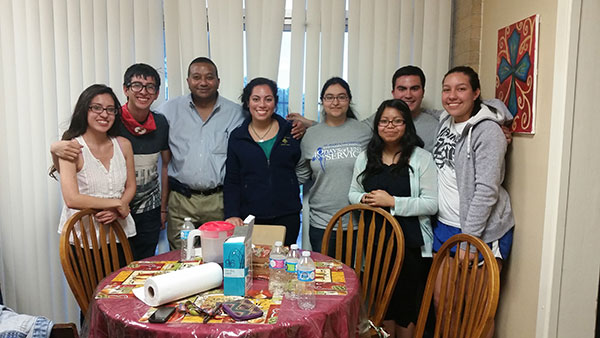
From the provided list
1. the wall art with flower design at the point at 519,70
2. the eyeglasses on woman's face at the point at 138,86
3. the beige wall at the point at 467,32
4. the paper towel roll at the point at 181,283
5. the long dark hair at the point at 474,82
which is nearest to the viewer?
the paper towel roll at the point at 181,283

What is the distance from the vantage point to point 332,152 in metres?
2.45

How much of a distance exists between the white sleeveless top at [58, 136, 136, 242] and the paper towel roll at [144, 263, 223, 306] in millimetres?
851

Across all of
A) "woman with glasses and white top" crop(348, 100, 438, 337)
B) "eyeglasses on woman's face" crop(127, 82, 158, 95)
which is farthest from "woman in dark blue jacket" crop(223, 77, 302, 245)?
"eyeglasses on woman's face" crop(127, 82, 158, 95)

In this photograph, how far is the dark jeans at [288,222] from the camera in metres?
2.46

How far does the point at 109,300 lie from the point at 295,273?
640mm

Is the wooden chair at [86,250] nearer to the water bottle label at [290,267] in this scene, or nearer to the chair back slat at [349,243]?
the water bottle label at [290,267]

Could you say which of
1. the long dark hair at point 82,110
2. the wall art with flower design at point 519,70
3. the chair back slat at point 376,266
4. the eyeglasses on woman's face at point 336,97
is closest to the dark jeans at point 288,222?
the chair back slat at point 376,266

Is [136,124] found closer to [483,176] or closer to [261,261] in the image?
[261,261]

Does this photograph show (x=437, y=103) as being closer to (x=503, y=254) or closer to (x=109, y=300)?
(x=503, y=254)

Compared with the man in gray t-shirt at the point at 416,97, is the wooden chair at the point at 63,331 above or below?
below

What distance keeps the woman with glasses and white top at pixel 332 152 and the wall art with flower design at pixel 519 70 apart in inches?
29.5

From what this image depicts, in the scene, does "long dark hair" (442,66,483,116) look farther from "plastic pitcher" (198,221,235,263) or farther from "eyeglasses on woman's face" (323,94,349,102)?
"plastic pitcher" (198,221,235,263)

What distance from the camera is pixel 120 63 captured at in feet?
8.86

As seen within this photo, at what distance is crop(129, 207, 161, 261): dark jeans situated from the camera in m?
2.49
